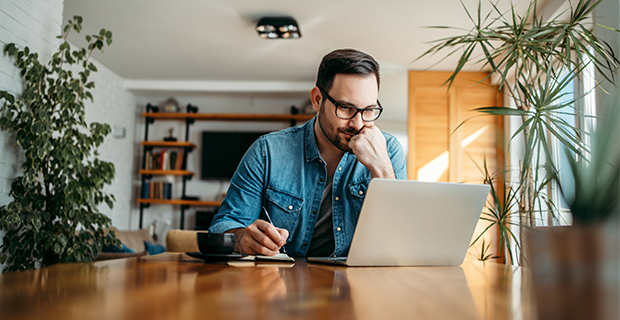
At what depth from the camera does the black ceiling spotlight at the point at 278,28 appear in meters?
3.74

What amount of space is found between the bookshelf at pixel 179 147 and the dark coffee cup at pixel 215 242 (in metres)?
4.78

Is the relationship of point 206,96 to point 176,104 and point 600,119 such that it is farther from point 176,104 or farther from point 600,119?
point 600,119

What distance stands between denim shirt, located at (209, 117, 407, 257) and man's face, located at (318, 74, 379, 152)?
0.08 meters

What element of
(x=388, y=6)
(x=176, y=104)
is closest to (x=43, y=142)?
(x=388, y=6)

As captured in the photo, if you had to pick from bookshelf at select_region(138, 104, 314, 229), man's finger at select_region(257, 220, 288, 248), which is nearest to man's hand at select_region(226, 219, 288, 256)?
man's finger at select_region(257, 220, 288, 248)

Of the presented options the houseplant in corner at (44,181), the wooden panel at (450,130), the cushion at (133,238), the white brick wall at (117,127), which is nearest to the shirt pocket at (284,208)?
the houseplant in corner at (44,181)

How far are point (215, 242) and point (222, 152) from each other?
16.7 ft

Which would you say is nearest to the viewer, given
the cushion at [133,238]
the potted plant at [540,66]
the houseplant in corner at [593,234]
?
the houseplant in corner at [593,234]

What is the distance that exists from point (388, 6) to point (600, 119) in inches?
137

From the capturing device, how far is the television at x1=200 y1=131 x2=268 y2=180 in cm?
590

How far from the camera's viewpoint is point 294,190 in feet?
4.83

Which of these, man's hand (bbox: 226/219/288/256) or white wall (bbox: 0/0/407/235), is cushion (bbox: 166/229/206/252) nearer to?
man's hand (bbox: 226/219/288/256)

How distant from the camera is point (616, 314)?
23cm

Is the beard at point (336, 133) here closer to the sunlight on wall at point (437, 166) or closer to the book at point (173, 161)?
the sunlight on wall at point (437, 166)
